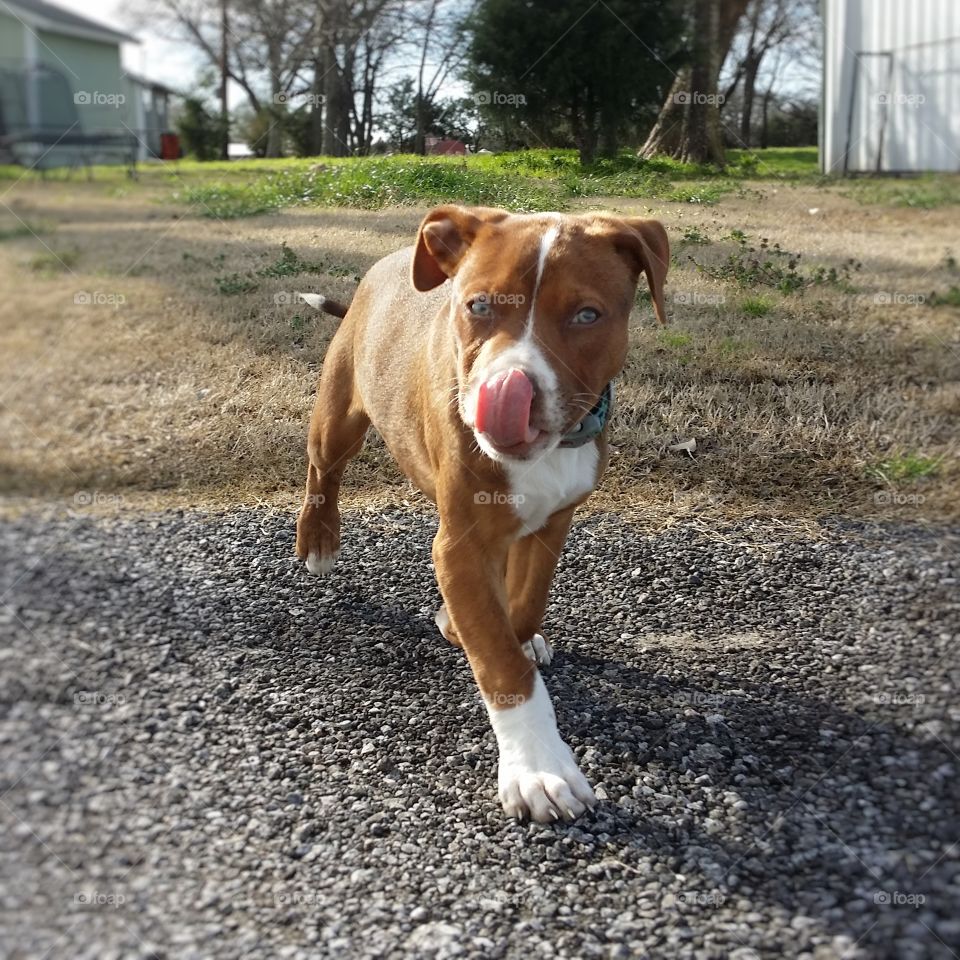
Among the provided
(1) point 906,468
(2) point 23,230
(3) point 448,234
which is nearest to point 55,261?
(2) point 23,230

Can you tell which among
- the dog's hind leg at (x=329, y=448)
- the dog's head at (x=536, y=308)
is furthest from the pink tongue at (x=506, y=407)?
the dog's hind leg at (x=329, y=448)

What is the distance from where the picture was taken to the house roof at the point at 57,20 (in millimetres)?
1827

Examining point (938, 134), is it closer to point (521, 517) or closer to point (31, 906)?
point (521, 517)

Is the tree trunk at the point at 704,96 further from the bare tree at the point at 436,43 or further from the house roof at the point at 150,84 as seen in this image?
the house roof at the point at 150,84

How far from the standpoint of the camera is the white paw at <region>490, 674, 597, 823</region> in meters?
2.36

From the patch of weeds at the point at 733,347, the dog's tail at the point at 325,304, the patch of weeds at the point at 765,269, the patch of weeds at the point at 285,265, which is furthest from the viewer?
the dog's tail at the point at 325,304

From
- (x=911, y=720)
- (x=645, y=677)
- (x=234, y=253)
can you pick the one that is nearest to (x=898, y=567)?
(x=911, y=720)

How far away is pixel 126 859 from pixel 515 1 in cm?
221

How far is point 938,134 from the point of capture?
2211mm

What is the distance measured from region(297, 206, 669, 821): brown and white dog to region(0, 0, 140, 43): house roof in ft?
2.83

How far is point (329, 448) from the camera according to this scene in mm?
3566

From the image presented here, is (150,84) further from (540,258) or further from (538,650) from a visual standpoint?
(538,650)

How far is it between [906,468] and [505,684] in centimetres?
114

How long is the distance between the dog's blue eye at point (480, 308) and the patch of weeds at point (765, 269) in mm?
832
